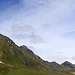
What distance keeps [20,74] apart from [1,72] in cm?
1492

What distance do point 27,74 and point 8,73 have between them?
15311 millimetres

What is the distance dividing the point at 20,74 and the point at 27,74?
5.81 meters

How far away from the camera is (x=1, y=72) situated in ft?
290

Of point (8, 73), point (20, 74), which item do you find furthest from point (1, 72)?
point (20, 74)

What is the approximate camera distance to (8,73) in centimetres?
9112

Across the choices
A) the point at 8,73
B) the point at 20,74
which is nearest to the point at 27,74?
the point at 20,74

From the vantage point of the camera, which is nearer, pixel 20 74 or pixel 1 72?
pixel 1 72

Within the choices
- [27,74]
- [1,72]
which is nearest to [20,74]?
[27,74]

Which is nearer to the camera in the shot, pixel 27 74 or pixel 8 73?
pixel 8 73

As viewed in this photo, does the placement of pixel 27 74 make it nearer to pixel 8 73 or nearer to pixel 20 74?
pixel 20 74

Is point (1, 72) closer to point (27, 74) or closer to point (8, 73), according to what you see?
point (8, 73)

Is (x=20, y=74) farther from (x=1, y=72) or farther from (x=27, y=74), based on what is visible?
(x=1, y=72)
